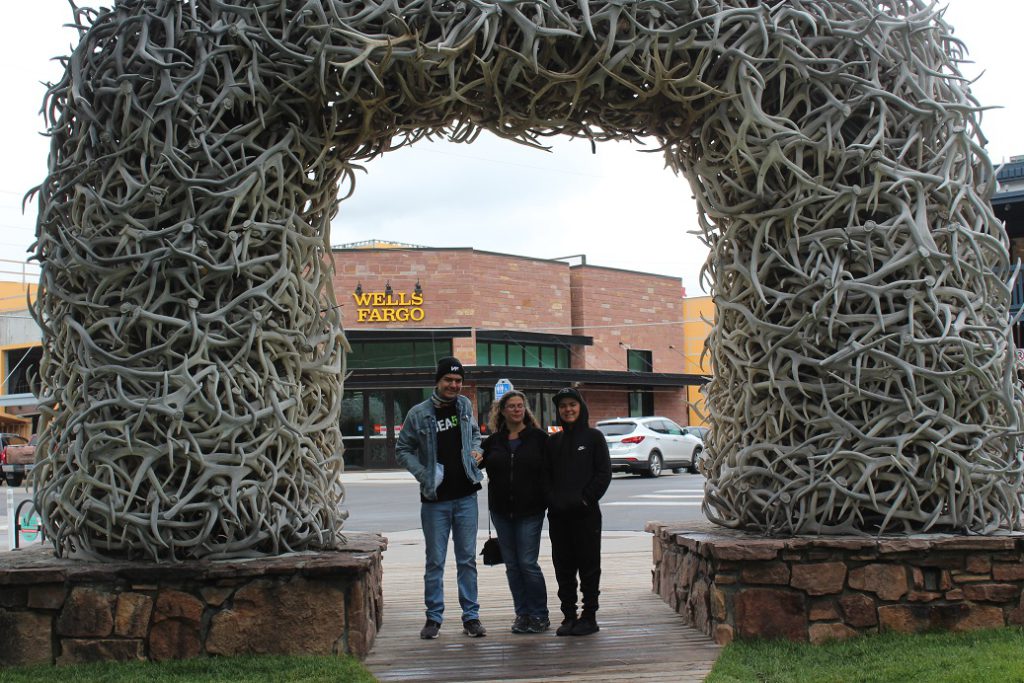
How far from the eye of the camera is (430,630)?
20.2 feet

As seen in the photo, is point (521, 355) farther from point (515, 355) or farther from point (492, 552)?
point (492, 552)

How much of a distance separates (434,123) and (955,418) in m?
3.44

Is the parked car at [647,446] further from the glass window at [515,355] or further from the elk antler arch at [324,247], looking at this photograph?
the elk antler arch at [324,247]

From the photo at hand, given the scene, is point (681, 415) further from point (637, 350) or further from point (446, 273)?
point (446, 273)

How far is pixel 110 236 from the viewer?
5.45m

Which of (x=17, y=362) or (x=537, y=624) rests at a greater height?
(x=17, y=362)

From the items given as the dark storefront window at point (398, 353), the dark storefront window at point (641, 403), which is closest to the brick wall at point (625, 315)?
the dark storefront window at point (641, 403)

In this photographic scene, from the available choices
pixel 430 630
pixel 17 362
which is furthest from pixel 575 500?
pixel 17 362

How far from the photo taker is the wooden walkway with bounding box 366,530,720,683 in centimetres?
523

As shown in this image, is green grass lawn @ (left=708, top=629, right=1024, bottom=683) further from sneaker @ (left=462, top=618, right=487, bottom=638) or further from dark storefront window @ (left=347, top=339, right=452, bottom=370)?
dark storefront window @ (left=347, top=339, right=452, bottom=370)

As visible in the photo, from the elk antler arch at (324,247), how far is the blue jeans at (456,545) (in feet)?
2.25

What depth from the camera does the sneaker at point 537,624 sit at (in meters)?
6.31

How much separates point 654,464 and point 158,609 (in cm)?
1878

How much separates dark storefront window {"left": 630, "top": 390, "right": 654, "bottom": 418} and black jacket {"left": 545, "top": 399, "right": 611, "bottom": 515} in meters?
29.0
